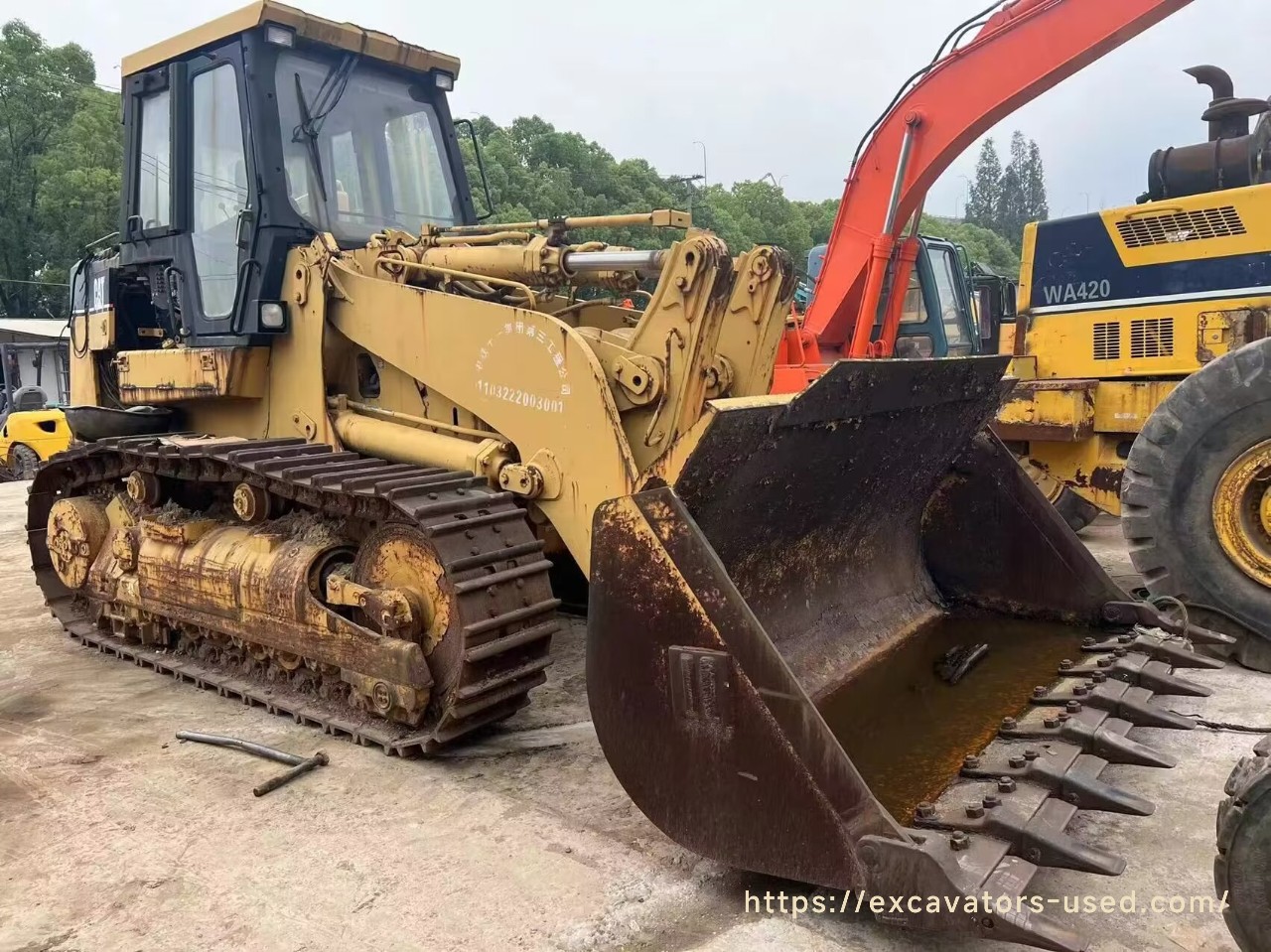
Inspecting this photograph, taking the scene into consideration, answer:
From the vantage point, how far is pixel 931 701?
3.71 meters

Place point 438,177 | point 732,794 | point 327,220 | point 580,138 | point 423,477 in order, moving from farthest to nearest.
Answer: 1. point 580,138
2. point 438,177
3. point 327,220
4. point 423,477
5. point 732,794

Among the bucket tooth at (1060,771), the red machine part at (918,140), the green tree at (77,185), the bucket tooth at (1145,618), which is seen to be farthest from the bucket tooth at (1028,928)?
the green tree at (77,185)

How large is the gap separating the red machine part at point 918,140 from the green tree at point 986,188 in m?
A: 90.9

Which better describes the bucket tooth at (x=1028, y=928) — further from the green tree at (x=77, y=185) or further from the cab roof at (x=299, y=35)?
the green tree at (x=77, y=185)

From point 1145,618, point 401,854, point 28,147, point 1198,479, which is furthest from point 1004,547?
point 28,147

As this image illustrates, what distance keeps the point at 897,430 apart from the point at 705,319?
0.90 meters

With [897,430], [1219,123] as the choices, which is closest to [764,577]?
[897,430]

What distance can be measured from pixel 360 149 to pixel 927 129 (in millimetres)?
3962

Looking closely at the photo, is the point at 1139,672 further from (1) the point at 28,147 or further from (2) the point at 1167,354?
(1) the point at 28,147

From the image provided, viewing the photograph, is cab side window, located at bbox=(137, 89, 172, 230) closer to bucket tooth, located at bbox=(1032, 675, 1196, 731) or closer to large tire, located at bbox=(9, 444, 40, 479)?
bucket tooth, located at bbox=(1032, 675, 1196, 731)

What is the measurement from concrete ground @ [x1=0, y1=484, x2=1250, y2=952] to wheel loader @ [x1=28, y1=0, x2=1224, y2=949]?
221 mm

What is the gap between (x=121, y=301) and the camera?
586 cm

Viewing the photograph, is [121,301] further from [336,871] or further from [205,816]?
[336,871]

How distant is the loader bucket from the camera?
256 centimetres
